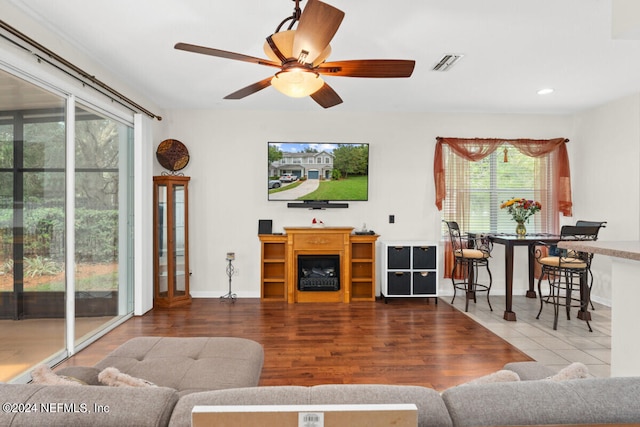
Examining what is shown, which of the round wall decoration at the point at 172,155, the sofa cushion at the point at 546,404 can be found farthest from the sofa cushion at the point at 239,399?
the round wall decoration at the point at 172,155

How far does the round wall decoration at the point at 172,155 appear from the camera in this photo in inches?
196

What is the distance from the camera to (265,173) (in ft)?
17.3

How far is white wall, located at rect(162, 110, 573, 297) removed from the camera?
5211mm

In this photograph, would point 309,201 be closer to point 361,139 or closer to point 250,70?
point 361,139

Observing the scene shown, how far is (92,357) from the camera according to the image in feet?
10.3

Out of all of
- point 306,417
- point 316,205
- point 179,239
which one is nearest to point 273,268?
point 316,205

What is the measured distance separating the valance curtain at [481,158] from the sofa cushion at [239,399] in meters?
4.74

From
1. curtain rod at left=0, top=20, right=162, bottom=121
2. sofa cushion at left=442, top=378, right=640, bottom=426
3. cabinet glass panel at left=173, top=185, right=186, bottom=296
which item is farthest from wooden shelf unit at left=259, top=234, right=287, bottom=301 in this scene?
sofa cushion at left=442, top=378, right=640, bottom=426

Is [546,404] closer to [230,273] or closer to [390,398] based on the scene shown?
[390,398]

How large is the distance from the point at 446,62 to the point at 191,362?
3.24 m

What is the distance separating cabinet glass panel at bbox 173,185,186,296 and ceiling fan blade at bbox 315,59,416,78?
3.29m

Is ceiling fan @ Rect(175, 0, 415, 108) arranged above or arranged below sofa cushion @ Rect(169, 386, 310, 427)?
above

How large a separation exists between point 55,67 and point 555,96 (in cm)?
516

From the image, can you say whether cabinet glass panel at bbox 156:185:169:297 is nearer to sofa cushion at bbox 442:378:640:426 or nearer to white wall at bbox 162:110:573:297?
white wall at bbox 162:110:573:297
